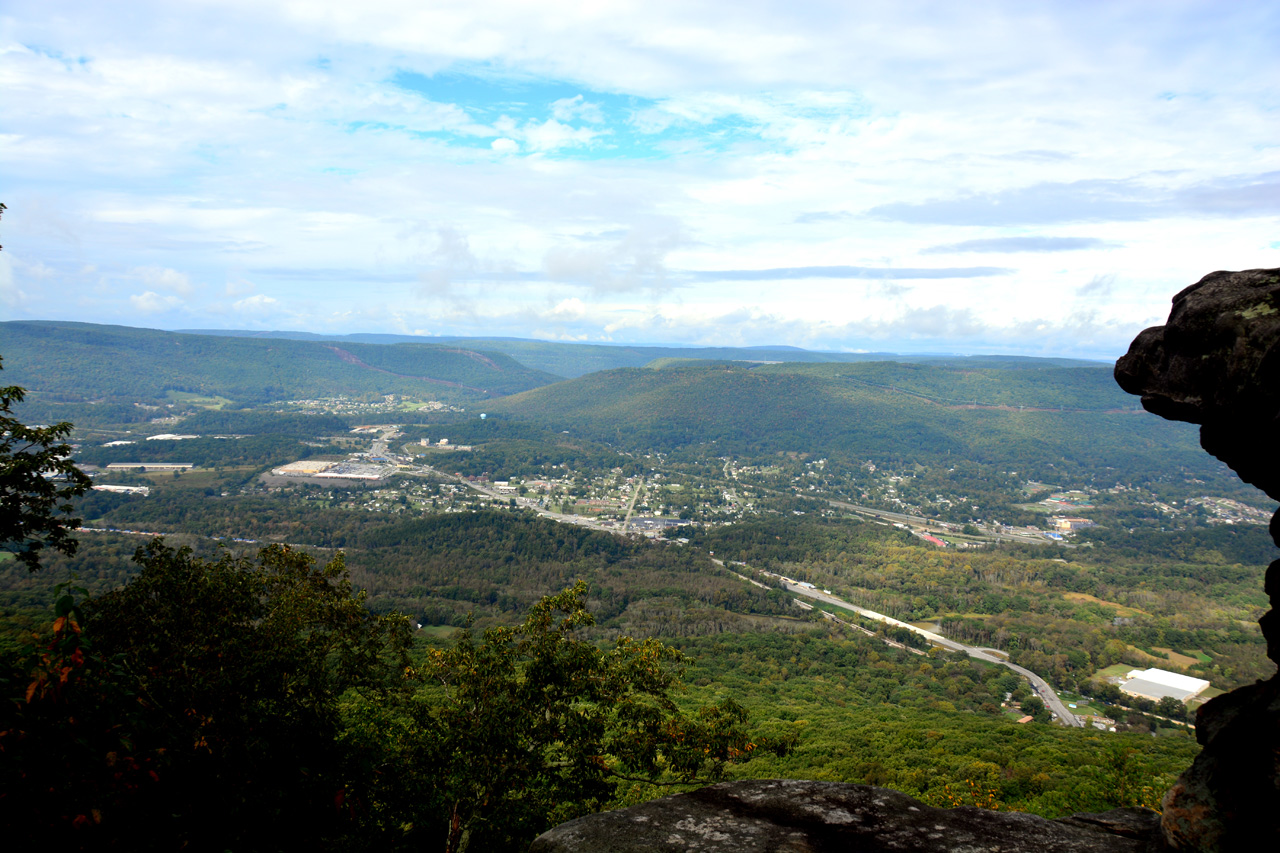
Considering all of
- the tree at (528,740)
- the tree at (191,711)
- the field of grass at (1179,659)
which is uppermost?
the tree at (191,711)

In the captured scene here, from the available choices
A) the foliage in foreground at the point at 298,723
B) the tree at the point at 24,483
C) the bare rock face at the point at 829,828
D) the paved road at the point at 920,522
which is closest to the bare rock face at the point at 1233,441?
the bare rock face at the point at 829,828

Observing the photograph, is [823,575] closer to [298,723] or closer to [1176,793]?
[298,723]

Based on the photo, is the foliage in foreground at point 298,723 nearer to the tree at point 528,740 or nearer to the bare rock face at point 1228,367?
the tree at point 528,740

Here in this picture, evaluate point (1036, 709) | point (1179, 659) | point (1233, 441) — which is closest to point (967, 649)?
point (1036, 709)

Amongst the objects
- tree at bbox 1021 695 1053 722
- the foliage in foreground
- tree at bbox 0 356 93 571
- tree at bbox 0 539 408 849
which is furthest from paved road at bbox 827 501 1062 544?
tree at bbox 0 356 93 571

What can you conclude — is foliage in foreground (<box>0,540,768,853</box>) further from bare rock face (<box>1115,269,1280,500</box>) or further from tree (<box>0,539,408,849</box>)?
bare rock face (<box>1115,269,1280,500</box>)

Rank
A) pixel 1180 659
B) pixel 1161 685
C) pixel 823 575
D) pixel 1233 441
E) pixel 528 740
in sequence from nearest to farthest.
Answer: pixel 1233 441 < pixel 528 740 < pixel 1161 685 < pixel 1180 659 < pixel 823 575

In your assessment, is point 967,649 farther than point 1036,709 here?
Yes
